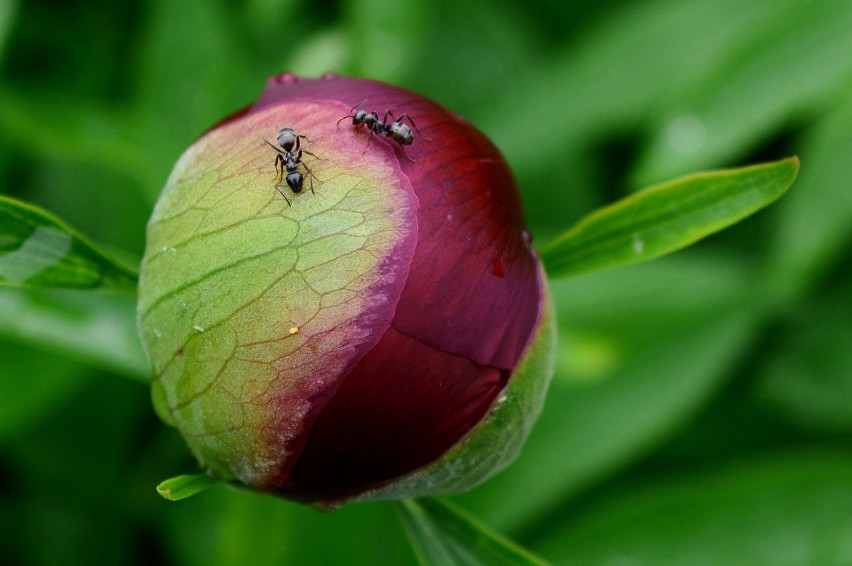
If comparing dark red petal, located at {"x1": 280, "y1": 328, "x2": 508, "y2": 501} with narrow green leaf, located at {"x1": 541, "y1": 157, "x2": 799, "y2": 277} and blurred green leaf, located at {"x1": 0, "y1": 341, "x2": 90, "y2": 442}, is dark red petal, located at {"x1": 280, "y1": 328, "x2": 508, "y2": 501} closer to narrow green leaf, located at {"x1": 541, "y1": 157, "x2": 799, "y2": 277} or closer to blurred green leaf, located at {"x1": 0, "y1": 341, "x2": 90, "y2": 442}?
narrow green leaf, located at {"x1": 541, "y1": 157, "x2": 799, "y2": 277}

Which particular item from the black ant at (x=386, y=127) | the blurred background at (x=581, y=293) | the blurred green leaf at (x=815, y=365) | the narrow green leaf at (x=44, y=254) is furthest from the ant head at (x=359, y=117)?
the blurred green leaf at (x=815, y=365)

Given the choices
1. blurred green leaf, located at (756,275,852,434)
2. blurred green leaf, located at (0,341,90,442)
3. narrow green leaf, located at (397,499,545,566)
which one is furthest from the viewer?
blurred green leaf, located at (756,275,852,434)

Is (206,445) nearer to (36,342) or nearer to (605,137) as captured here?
(36,342)

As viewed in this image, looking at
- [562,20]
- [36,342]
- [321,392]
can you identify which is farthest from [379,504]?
[562,20]

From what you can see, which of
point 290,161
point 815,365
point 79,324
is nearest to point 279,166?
point 290,161

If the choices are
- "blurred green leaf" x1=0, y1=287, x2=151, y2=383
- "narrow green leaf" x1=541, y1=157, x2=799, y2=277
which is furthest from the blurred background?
"narrow green leaf" x1=541, y1=157, x2=799, y2=277

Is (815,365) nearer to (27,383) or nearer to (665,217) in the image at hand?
(665,217)
